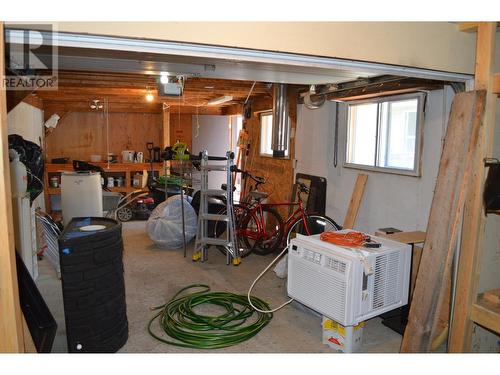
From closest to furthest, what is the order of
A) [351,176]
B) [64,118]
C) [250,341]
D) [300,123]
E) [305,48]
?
[305,48] → [250,341] → [351,176] → [300,123] → [64,118]

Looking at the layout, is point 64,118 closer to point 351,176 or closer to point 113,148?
point 113,148

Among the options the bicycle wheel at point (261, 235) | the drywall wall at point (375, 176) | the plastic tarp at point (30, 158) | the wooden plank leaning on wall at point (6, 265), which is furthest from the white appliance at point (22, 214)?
the drywall wall at point (375, 176)

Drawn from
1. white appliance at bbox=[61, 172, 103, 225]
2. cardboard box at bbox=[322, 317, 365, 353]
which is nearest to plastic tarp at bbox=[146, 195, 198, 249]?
white appliance at bbox=[61, 172, 103, 225]

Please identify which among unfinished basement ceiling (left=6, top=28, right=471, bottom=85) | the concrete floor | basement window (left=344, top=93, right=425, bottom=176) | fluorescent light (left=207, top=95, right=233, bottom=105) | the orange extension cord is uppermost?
fluorescent light (left=207, top=95, right=233, bottom=105)

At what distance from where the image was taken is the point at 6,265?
1.53m

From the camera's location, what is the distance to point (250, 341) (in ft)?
9.05

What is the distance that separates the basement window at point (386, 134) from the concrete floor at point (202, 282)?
1.46 metres

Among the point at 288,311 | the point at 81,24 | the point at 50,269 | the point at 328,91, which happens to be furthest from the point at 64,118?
the point at 81,24

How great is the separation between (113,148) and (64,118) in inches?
39.4

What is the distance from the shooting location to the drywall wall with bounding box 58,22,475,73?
1586 millimetres

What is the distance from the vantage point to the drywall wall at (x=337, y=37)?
159cm

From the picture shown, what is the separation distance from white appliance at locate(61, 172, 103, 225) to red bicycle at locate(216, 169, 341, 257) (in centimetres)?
175

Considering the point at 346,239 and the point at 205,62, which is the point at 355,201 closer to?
the point at 346,239

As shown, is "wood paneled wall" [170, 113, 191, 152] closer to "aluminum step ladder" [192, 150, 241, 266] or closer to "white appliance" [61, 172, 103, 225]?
"white appliance" [61, 172, 103, 225]
